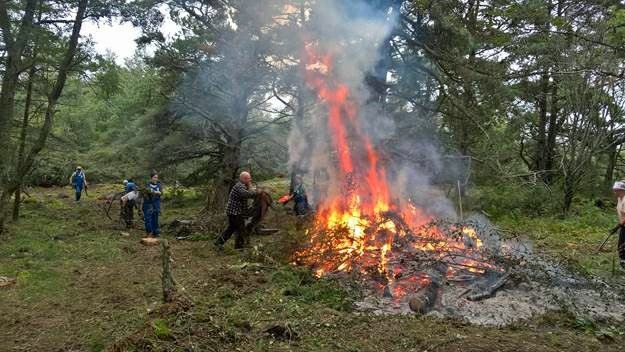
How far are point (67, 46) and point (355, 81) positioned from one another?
28.7 feet

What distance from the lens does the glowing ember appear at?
25.7 feet

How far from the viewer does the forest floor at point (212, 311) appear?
4.92 meters

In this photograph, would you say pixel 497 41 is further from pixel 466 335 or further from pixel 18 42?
pixel 18 42

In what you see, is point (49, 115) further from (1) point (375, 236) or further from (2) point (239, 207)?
(1) point (375, 236)

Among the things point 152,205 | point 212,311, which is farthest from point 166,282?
point 152,205

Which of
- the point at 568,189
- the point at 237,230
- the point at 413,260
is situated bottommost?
the point at 413,260

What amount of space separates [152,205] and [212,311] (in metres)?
7.22

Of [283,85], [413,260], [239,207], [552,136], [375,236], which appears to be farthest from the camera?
[552,136]

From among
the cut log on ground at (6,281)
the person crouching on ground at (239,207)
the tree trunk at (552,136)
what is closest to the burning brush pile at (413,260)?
the person crouching on ground at (239,207)

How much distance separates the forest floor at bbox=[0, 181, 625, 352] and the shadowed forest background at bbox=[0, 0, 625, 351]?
7 centimetres

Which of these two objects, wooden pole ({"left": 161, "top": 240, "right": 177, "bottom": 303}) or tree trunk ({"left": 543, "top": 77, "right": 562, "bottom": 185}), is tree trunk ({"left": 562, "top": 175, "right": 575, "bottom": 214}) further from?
wooden pole ({"left": 161, "top": 240, "right": 177, "bottom": 303})

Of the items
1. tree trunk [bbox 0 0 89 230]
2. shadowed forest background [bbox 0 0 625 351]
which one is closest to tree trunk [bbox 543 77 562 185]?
shadowed forest background [bbox 0 0 625 351]

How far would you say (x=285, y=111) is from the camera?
58.2 ft

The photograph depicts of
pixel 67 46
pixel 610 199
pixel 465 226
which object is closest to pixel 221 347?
pixel 465 226
